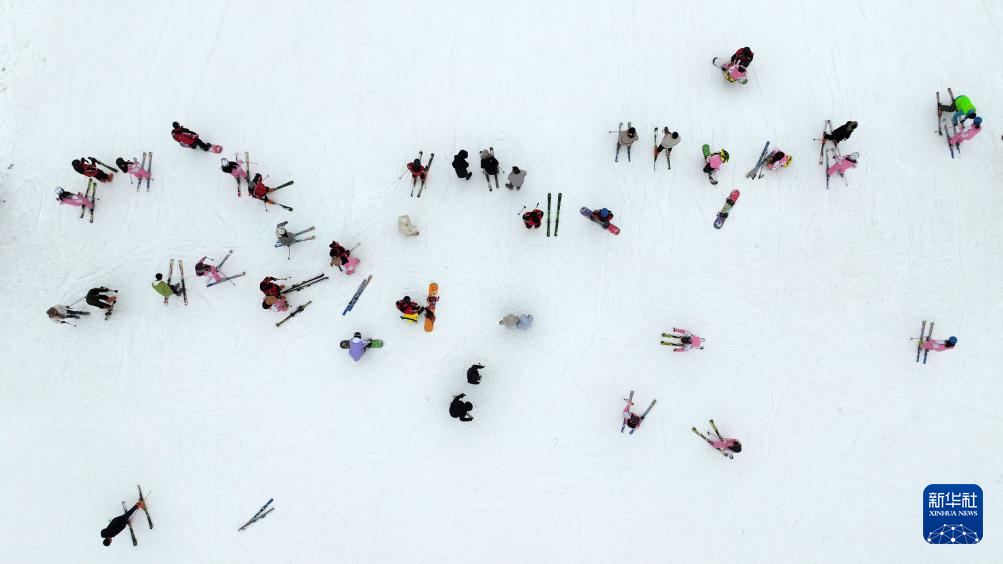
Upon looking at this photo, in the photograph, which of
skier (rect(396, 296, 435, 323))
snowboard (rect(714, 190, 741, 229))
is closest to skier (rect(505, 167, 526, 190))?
skier (rect(396, 296, 435, 323))

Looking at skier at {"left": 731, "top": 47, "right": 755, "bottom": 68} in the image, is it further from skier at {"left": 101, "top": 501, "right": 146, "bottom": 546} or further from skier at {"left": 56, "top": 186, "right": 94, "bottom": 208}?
skier at {"left": 101, "top": 501, "right": 146, "bottom": 546}

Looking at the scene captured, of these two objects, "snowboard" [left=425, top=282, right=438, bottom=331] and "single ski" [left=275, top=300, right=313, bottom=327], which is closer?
"snowboard" [left=425, top=282, right=438, bottom=331]

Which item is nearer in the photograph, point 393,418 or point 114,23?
point 393,418

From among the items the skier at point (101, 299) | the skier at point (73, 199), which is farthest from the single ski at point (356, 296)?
the skier at point (73, 199)

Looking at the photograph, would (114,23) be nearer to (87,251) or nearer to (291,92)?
(291,92)

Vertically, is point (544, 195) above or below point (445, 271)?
above

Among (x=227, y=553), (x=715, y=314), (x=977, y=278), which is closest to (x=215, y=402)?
(x=227, y=553)

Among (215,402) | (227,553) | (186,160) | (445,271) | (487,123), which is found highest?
(487,123)
